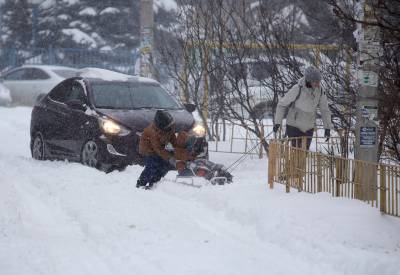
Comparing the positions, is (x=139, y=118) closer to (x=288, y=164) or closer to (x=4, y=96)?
(x=288, y=164)

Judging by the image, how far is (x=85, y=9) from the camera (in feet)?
106

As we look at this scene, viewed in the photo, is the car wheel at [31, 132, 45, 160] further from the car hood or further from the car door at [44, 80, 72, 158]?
the car hood

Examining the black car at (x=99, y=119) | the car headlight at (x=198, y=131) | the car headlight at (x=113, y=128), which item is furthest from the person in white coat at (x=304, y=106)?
the car headlight at (x=113, y=128)

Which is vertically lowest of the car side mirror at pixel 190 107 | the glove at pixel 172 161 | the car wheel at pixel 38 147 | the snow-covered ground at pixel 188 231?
the snow-covered ground at pixel 188 231

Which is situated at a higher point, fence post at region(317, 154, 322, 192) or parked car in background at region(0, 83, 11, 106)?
parked car in background at region(0, 83, 11, 106)

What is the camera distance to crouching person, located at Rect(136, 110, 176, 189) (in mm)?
8430

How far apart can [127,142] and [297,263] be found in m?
4.49

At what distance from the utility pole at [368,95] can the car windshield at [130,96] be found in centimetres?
426

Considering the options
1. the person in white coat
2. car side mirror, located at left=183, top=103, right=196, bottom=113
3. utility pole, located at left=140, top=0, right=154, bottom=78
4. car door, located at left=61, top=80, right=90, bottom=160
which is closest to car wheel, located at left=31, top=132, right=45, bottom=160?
car door, located at left=61, top=80, right=90, bottom=160

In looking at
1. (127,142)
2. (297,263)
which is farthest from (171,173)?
(297,263)

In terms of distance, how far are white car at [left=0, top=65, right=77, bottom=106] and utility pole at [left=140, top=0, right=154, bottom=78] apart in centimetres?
735

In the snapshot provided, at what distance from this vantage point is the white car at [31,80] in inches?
826

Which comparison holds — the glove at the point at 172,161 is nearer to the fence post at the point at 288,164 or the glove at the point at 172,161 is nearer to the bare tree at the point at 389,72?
the fence post at the point at 288,164

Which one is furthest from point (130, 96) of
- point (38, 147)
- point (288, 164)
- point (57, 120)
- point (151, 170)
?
point (288, 164)
